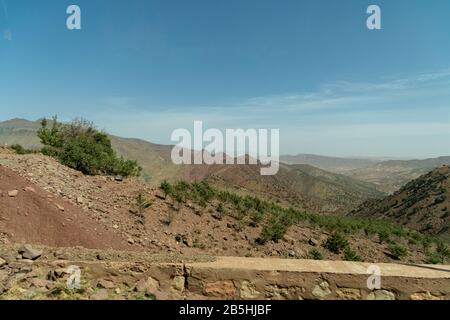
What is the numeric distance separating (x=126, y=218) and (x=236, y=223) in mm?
4837

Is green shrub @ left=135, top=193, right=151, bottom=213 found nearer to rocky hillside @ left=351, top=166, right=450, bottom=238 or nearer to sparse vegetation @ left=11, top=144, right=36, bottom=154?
sparse vegetation @ left=11, top=144, right=36, bottom=154

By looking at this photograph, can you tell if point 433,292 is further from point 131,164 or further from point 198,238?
point 131,164

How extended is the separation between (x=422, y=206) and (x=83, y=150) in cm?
4179

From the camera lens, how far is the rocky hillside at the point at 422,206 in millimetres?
39269

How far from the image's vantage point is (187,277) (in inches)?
186

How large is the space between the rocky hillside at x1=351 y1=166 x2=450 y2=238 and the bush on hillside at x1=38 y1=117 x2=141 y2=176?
31076 millimetres

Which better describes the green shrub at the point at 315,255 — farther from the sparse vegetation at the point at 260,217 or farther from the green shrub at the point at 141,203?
the green shrub at the point at 141,203

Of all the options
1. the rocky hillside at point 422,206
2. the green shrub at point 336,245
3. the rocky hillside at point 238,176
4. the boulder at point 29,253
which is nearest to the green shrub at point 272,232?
the green shrub at point 336,245

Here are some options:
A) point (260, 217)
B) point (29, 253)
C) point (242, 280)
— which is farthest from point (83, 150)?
point (242, 280)

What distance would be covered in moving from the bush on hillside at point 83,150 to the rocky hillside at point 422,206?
31.1 meters

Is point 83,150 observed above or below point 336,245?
above

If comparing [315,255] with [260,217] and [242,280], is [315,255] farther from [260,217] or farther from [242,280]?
[242,280]

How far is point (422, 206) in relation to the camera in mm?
45000
